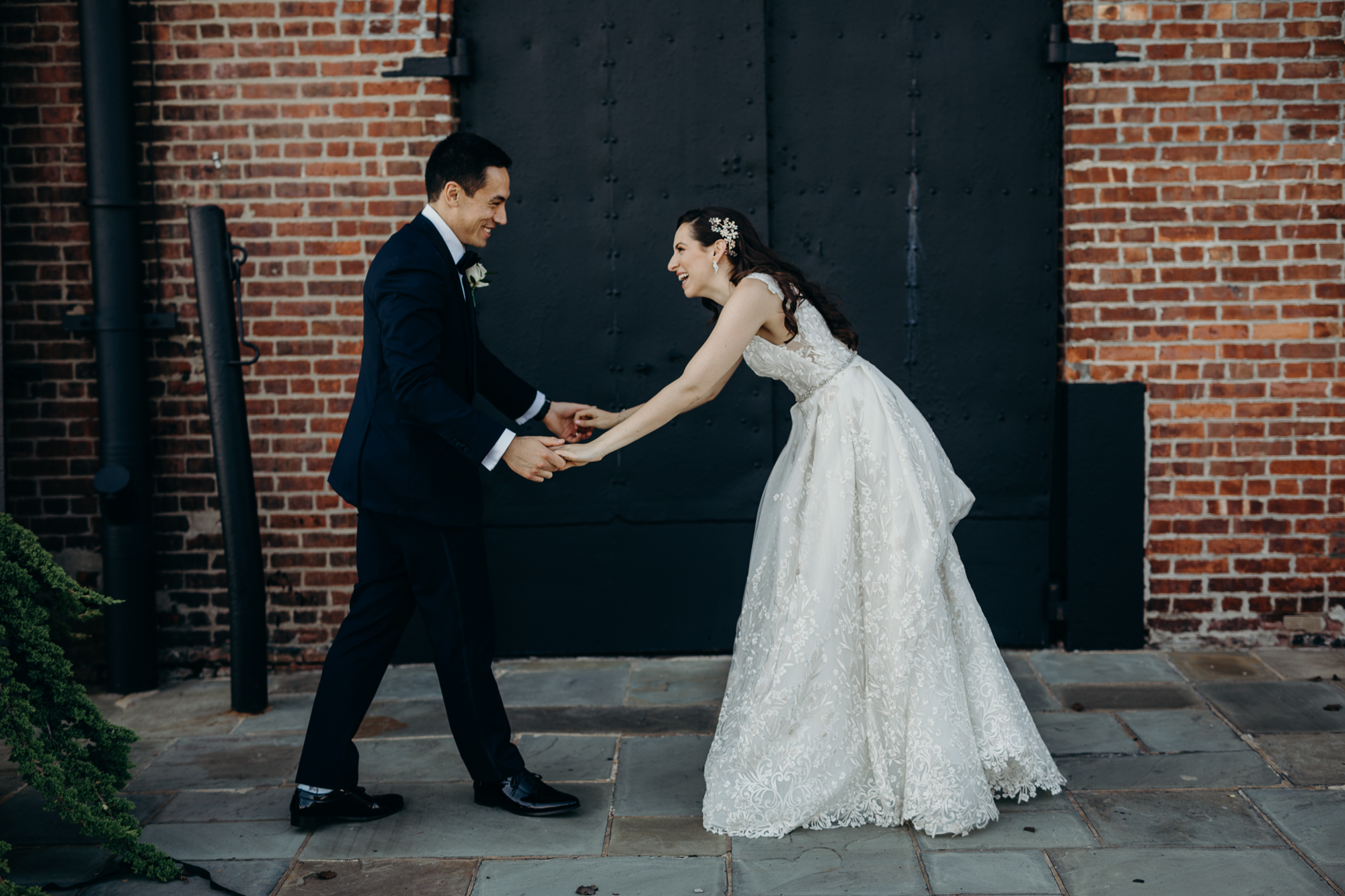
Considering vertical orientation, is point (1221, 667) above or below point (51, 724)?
below

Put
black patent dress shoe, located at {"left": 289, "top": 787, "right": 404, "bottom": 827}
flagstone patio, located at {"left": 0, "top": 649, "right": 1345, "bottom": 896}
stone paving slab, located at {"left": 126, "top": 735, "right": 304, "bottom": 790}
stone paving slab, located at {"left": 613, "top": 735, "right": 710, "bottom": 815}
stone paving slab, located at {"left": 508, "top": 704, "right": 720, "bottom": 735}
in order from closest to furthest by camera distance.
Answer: flagstone patio, located at {"left": 0, "top": 649, "right": 1345, "bottom": 896} < black patent dress shoe, located at {"left": 289, "top": 787, "right": 404, "bottom": 827} < stone paving slab, located at {"left": 613, "top": 735, "right": 710, "bottom": 815} < stone paving slab, located at {"left": 126, "top": 735, "right": 304, "bottom": 790} < stone paving slab, located at {"left": 508, "top": 704, "right": 720, "bottom": 735}

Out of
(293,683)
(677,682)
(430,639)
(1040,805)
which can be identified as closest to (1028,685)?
(1040,805)

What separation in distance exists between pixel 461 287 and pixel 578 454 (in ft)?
1.98

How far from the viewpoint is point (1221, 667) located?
4441 mm

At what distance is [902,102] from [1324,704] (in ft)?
9.42

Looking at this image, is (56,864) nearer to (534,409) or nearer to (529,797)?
(529,797)

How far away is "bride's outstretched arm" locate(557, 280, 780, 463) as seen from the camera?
3.15m

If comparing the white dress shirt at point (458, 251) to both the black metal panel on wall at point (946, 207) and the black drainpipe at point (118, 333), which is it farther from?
the black drainpipe at point (118, 333)

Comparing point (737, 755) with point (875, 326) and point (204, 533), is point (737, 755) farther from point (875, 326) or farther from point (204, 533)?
point (204, 533)

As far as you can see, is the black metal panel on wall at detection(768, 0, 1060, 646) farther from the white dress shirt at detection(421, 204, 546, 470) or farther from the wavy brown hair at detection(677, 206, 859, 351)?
the white dress shirt at detection(421, 204, 546, 470)

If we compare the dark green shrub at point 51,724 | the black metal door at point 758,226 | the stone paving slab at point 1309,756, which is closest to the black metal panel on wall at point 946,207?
the black metal door at point 758,226

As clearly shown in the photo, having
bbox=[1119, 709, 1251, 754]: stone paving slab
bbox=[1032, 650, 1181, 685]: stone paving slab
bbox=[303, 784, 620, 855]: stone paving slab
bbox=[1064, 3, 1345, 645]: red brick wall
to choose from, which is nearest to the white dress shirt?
bbox=[303, 784, 620, 855]: stone paving slab

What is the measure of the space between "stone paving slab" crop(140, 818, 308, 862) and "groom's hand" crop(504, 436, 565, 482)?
124 centimetres

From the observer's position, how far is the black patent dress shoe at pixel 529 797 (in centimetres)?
322
